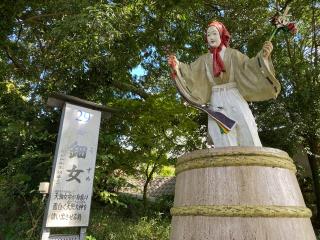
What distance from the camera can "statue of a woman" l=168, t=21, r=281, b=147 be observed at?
3.39m

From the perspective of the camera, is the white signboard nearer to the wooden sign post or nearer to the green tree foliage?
the wooden sign post

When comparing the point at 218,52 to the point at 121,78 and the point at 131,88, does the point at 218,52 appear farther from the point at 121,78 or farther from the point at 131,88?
the point at 131,88

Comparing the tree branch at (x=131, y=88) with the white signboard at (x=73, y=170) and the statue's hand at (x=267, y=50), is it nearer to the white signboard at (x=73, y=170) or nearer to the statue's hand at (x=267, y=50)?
the white signboard at (x=73, y=170)

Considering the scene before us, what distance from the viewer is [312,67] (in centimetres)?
1075

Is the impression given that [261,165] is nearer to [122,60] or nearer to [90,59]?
[90,59]

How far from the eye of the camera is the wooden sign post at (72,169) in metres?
5.40

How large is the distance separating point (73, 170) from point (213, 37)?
10.4 ft

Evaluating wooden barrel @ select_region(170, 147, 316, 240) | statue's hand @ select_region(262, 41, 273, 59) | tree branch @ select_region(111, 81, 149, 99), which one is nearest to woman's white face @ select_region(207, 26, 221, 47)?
statue's hand @ select_region(262, 41, 273, 59)

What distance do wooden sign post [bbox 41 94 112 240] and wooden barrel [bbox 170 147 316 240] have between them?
119 inches

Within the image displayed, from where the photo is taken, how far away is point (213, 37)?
3.81 m

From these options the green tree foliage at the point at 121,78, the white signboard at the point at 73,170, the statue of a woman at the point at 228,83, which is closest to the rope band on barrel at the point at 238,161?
the statue of a woman at the point at 228,83

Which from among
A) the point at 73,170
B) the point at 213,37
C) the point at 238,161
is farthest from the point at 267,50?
the point at 73,170

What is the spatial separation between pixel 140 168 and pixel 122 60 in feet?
14.9

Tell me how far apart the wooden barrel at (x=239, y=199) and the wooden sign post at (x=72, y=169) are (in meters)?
3.03
